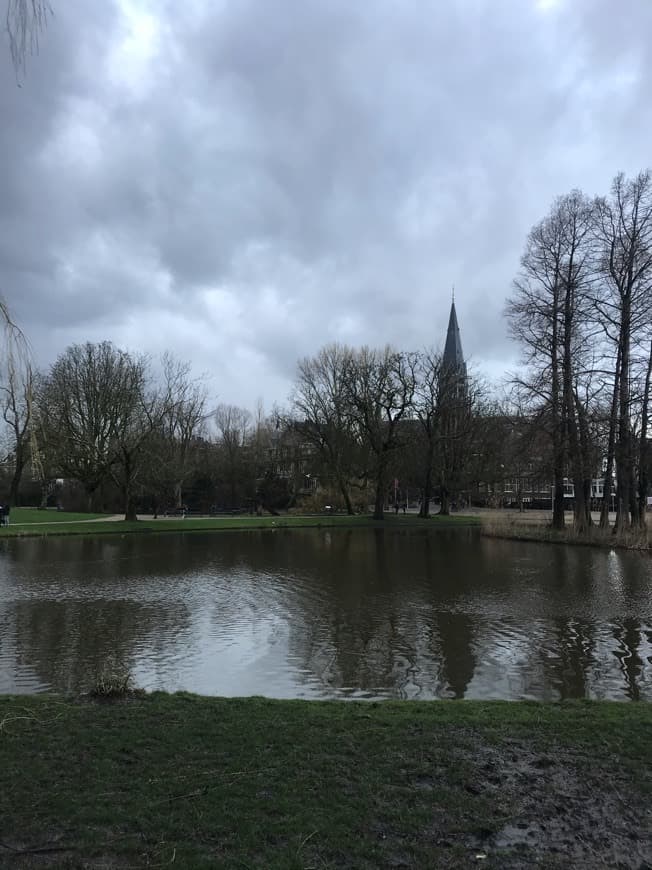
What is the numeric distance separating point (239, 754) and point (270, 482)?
183ft

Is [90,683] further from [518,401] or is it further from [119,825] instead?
[518,401]

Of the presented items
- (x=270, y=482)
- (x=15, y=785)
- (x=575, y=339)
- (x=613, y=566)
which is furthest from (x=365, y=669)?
(x=270, y=482)

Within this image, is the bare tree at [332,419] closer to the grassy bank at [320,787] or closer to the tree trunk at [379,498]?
the tree trunk at [379,498]

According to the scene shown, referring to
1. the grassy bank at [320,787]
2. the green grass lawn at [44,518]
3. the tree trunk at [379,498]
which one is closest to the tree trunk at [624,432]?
the tree trunk at [379,498]

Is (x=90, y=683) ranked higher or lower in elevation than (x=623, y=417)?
lower

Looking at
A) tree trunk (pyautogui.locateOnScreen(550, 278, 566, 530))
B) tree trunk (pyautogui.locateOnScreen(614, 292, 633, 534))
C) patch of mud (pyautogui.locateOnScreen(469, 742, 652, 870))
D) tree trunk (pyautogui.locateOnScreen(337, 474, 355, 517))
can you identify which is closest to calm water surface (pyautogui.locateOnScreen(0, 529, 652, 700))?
patch of mud (pyautogui.locateOnScreen(469, 742, 652, 870))

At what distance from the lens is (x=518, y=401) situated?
3105 centimetres

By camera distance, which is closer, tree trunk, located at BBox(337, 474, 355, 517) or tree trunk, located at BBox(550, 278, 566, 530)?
tree trunk, located at BBox(550, 278, 566, 530)

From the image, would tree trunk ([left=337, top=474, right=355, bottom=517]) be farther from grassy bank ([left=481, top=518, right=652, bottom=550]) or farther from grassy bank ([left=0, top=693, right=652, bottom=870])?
grassy bank ([left=0, top=693, right=652, bottom=870])

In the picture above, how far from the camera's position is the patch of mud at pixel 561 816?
3.39 meters

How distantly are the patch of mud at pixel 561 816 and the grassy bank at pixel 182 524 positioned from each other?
99.7ft

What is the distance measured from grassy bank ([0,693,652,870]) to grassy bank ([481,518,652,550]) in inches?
905

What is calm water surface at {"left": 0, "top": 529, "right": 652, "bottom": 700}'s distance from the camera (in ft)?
27.0

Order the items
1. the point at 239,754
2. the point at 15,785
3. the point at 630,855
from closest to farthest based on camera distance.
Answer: the point at 630,855 → the point at 15,785 → the point at 239,754
